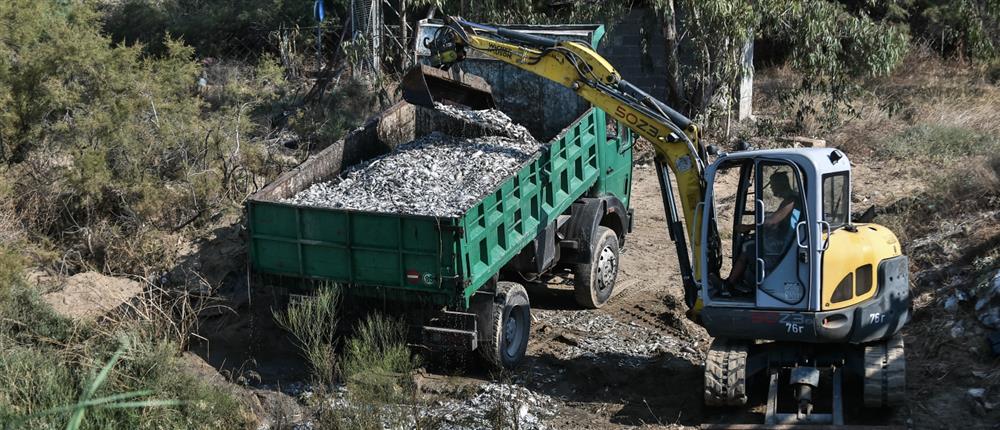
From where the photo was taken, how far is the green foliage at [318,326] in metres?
8.73

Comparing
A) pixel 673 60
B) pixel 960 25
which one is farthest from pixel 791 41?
pixel 960 25

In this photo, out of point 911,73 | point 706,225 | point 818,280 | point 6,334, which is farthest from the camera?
point 911,73

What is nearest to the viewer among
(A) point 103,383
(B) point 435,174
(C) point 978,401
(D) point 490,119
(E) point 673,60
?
(C) point 978,401

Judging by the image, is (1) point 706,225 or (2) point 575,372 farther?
(2) point 575,372

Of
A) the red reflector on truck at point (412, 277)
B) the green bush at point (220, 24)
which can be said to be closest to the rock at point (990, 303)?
the red reflector on truck at point (412, 277)

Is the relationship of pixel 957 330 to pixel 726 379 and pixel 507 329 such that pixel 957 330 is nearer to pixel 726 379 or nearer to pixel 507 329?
pixel 726 379

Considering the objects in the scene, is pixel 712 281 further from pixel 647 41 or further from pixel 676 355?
pixel 647 41

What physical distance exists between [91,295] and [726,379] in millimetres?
6493

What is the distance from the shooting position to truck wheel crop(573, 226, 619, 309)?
11211 mm

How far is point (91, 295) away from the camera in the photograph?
35.7 feet

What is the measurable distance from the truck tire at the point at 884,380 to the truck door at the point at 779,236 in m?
0.69

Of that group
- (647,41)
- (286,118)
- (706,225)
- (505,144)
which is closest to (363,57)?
(286,118)

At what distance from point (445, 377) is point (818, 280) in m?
3.44

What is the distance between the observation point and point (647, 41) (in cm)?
1772
